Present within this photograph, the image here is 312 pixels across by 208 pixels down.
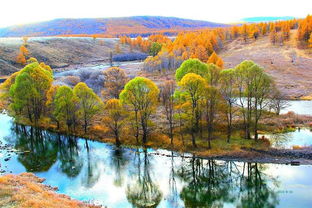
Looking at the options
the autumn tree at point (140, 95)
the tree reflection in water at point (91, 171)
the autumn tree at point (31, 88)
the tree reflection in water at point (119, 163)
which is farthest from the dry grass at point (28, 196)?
the autumn tree at point (31, 88)

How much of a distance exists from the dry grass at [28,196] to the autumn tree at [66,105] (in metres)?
19.5

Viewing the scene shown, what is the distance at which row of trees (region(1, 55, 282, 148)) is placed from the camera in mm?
47812

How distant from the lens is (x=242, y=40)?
543 ft

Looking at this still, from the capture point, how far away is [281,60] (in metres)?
122

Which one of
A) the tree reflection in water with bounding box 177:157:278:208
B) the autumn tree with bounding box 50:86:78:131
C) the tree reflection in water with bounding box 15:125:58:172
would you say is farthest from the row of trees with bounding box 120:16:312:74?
the tree reflection in water with bounding box 177:157:278:208

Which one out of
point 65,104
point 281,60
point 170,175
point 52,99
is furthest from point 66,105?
point 281,60

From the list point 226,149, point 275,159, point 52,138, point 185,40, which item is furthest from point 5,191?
point 185,40

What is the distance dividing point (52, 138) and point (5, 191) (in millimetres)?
27057

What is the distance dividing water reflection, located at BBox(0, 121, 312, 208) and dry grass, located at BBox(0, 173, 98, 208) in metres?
2.79

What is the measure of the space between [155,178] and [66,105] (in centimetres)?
2426

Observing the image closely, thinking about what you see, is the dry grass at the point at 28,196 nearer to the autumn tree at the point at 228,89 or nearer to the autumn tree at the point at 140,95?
the autumn tree at the point at 140,95

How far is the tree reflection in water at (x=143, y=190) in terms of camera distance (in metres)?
34.7

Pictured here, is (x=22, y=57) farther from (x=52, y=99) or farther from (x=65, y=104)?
(x=65, y=104)

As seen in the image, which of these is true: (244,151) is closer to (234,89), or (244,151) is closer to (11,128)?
(234,89)
